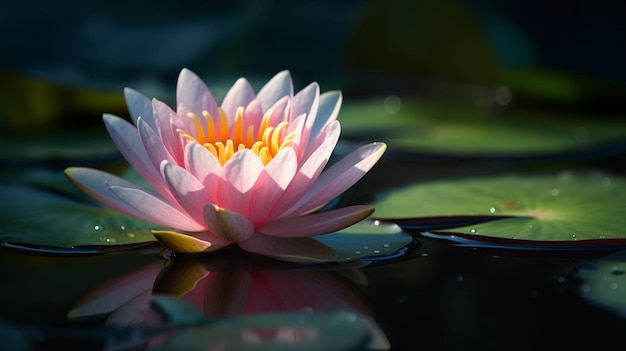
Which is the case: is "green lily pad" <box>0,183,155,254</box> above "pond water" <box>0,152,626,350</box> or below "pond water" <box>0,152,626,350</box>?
above

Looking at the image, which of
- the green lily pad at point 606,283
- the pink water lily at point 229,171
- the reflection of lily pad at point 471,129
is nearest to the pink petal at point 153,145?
the pink water lily at point 229,171

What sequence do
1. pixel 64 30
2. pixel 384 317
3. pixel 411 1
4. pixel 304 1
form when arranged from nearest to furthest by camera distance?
pixel 384 317 < pixel 64 30 < pixel 411 1 < pixel 304 1

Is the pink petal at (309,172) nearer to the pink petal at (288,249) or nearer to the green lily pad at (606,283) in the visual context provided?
the pink petal at (288,249)

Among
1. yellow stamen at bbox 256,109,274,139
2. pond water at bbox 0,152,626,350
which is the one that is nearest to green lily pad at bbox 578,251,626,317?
pond water at bbox 0,152,626,350

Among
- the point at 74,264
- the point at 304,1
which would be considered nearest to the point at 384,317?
the point at 74,264

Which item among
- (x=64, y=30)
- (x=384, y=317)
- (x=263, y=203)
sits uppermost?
(x=64, y=30)

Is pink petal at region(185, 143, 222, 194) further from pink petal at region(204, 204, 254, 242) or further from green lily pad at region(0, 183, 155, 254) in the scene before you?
green lily pad at region(0, 183, 155, 254)

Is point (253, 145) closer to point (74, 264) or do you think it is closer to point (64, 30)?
point (74, 264)
